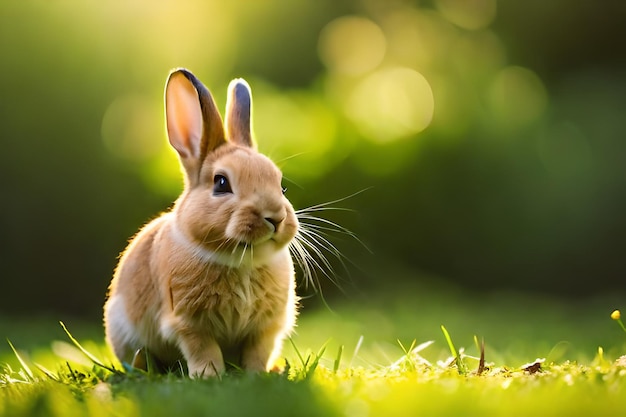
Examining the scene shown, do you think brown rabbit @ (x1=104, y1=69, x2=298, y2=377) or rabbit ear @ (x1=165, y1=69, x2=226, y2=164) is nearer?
brown rabbit @ (x1=104, y1=69, x2=298, y2=377)

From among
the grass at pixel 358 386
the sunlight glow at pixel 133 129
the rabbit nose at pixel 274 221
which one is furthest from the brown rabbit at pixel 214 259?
the sunlight glow at pixel 133 129

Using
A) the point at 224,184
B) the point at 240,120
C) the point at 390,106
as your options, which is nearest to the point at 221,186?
the point at 224,184

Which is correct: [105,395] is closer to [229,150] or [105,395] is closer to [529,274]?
[229,150]

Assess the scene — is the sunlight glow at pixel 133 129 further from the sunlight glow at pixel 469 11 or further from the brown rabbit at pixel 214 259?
the brown rabbit at pixel 214 259

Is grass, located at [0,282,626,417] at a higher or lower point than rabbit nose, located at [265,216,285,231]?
lower

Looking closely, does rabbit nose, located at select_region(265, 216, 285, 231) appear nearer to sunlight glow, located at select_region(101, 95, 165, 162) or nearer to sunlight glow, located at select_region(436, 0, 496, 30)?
sunlight glow, located at select_region(101, 95, 165, 162)

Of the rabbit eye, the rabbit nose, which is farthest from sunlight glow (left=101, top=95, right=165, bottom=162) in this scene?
the rabbit nose

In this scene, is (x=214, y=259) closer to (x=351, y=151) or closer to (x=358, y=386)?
(x=358, y=386)
